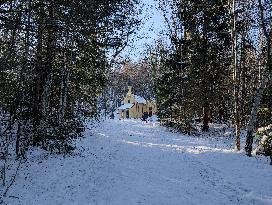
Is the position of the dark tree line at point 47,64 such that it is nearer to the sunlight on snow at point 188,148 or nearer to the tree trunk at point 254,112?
the sunlight on snow at point 188,148

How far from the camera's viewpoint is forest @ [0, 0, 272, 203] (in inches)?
436

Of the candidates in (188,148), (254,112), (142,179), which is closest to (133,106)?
(188,148)

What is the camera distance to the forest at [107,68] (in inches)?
436

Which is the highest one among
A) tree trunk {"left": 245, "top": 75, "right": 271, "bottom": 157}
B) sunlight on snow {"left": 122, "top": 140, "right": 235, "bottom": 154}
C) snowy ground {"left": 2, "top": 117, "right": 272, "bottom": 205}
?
tree trunk {"left": 245, "top": 75, "right": 271, "bottom": 157}

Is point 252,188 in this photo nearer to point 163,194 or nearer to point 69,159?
point 163,194

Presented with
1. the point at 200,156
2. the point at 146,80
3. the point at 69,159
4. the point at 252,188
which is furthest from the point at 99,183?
the point at 146,80

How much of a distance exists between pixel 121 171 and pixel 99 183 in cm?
202

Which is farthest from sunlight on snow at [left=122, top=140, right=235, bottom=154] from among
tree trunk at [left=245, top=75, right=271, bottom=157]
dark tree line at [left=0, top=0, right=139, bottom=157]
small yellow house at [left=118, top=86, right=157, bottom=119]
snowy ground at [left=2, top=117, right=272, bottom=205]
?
small yellow house at [left=118, top=86, right=157, bottom=119]

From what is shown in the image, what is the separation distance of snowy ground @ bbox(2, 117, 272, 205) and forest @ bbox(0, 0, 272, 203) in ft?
2.72

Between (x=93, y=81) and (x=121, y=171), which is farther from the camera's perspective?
(x=93, y=81)

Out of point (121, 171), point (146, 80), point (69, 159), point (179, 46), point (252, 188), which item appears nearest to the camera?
point (252, 188)

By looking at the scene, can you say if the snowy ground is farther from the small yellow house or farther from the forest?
the small yellow house

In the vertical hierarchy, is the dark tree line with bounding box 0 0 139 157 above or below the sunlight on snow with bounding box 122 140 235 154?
above

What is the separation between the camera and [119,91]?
111438 millimetres
